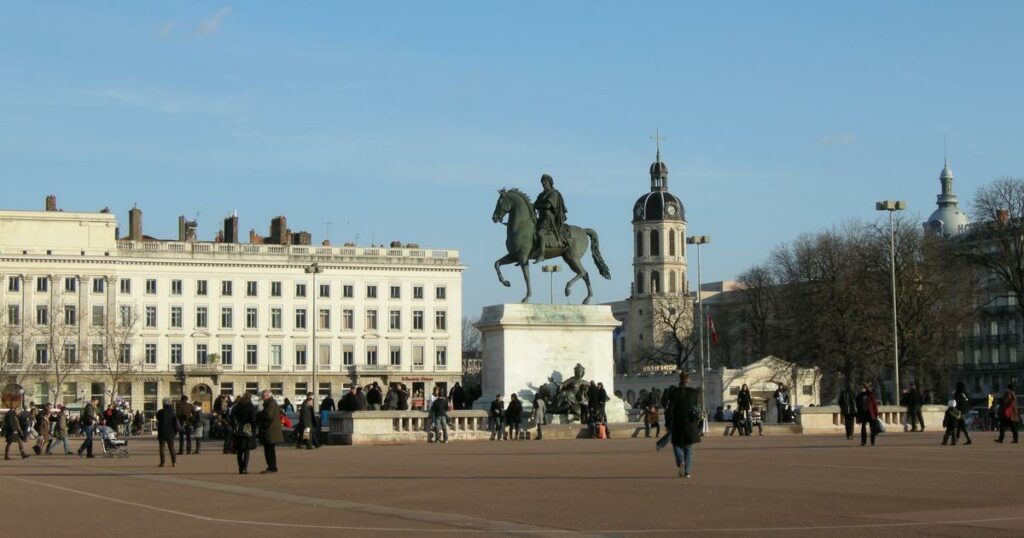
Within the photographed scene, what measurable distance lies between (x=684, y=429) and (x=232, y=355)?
105 m

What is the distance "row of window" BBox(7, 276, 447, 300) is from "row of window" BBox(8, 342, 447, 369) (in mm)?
3913

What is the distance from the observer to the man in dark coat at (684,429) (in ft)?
79.0

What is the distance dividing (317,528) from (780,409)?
138ft

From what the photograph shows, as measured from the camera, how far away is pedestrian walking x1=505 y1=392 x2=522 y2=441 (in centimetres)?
4288

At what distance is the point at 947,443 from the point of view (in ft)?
122

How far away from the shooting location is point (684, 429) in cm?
2422

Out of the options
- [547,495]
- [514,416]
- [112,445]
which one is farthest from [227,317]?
[547,495]

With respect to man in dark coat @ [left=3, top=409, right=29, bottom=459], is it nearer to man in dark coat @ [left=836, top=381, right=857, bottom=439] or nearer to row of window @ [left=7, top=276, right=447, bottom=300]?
man in dark coat @ [left=836, top=381, right=857, bottom=439]

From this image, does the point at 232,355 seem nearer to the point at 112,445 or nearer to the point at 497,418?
the point at 497,418

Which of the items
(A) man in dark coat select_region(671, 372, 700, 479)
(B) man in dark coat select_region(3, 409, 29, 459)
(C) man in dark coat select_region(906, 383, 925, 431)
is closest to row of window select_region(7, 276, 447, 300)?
(B) man in dark coat select_region(3, 409, 29, 459)

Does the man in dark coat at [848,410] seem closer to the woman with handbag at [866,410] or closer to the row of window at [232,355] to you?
the woman with handbag at [866,410]

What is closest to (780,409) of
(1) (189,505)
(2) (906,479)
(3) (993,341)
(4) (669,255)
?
(2) (906,479)

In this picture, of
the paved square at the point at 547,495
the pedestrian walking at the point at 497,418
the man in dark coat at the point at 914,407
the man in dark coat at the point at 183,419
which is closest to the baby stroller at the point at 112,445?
the man in dark coat at the point at 183,419

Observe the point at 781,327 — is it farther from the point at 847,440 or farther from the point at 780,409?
the point at 847,440
